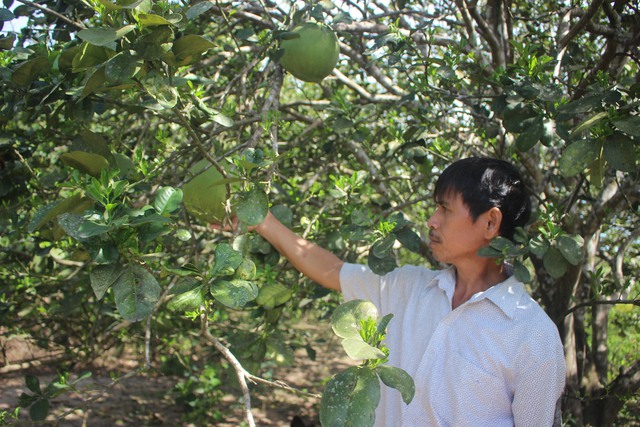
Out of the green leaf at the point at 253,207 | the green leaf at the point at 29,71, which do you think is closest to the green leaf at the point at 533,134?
the green leaf at the point at 253,207

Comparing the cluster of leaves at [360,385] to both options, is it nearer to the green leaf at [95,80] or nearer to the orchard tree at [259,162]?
the orchard tree at [259,162]

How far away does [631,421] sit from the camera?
3266mm

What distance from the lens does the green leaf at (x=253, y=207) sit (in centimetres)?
146

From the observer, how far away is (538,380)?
1.53 metres

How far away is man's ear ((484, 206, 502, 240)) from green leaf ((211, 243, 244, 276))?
730 millimetres

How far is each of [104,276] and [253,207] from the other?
1.16 ft

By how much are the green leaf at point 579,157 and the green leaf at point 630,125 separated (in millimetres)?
94

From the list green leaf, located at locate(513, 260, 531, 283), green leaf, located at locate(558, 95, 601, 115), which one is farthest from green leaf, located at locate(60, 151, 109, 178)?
green leaf, located at locate(558, 95, 601, 115)

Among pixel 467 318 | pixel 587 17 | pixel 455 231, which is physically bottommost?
pixel 467 318

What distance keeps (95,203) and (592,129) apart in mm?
1192

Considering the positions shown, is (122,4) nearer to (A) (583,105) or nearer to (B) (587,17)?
(A) (583,105)

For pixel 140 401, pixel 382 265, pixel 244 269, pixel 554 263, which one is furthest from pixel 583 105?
pixel 140 401

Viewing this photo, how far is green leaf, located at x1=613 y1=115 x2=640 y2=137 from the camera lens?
4.97 feet

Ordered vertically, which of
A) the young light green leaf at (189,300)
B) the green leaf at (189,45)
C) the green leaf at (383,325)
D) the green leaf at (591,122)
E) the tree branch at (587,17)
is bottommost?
the green leaf at (383,325)
